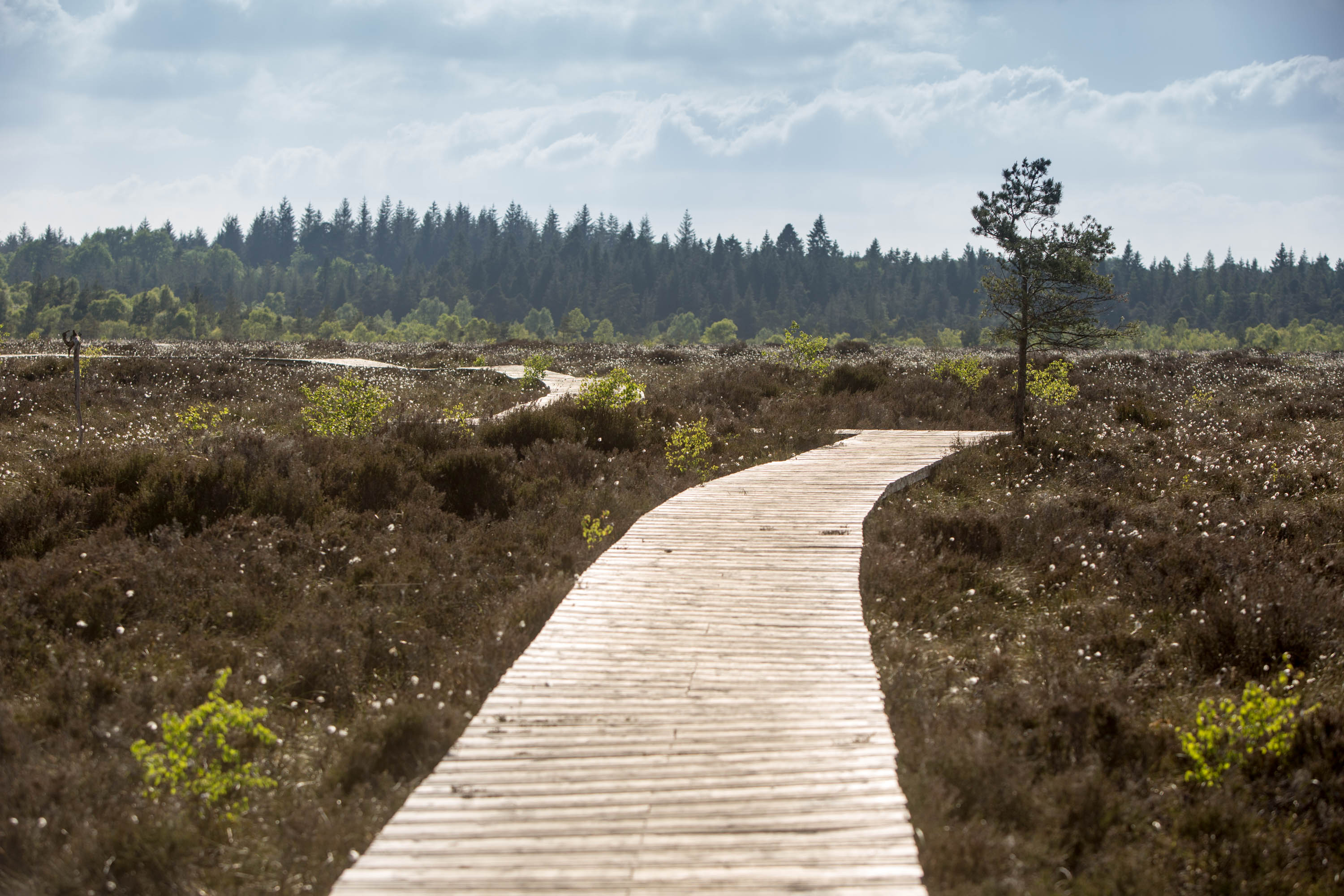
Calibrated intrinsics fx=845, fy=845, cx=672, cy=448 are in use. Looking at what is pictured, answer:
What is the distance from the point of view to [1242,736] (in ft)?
16.9

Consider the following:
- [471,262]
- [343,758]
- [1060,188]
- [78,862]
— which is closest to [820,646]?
[343,758]

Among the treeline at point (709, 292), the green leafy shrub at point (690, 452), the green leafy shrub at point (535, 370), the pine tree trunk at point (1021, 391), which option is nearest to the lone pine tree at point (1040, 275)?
the pine tree trunk at point (1021, 391)

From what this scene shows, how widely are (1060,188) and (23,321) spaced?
13620cm

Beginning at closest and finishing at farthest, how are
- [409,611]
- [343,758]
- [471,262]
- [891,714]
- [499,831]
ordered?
[499,831], [343,758], [891,714], [409,611], [471,262]

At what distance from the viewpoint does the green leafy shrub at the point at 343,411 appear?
14391mm

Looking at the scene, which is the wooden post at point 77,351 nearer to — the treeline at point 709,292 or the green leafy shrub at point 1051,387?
the green leafy shrub at point 1051,387

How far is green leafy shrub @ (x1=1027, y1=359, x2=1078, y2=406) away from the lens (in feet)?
65.9

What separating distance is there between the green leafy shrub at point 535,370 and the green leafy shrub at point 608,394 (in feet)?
28.6

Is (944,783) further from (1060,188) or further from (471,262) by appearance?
(471,262)

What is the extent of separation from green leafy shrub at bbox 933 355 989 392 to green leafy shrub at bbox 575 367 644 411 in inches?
402

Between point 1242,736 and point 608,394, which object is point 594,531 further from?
point 608,394

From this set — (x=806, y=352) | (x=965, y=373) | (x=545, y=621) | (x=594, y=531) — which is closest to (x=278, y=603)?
(x=545, y=621)

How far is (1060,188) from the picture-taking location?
16.0m

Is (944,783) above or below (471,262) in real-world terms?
below
